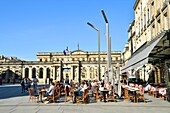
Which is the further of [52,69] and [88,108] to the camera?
[52,69]

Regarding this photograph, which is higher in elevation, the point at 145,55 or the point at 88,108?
the point at 145,55

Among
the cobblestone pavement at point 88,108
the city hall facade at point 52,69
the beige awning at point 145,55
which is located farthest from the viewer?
the city hall facade at point 52,69

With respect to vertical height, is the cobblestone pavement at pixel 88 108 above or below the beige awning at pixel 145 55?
below

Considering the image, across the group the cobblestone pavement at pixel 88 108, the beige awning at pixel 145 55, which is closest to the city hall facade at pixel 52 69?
the beige awning at pixel 145 55

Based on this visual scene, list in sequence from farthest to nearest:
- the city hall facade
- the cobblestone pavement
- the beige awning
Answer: the city hall facade < the beige awning < the cobblestone pavement

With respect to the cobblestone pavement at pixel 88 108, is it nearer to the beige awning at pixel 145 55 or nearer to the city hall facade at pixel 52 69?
the beige awning at pixel 145 55

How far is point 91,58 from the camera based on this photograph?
11094 cm

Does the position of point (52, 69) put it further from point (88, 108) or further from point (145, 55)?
point (88, 108)

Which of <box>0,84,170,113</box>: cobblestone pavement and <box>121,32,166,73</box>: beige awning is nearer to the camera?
<box>0,84,170,113</box>: cobblestone pavement

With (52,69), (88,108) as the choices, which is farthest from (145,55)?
(52,69)

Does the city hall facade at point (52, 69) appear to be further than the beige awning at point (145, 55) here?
Yes

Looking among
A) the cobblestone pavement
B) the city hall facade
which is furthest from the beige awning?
the city hall facade

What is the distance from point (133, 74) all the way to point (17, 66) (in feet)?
188

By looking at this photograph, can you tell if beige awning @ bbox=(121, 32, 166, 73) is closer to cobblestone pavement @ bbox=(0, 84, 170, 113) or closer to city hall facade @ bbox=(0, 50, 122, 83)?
cobblestone pavement @ bbox=(0, 84, 170, 113)
